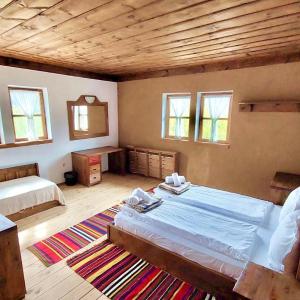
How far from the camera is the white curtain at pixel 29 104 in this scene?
372 cm

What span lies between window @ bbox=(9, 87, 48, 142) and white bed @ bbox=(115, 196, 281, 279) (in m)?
2.70

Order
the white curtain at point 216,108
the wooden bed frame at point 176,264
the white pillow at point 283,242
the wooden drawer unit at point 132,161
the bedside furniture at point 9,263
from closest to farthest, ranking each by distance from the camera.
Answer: the white pillow at point 283,242
the bedside furniture at point 9,263
the wooden bed frame at point 176,264
the white curtain at point 216,108
the wooden drawer unit at point 132,161

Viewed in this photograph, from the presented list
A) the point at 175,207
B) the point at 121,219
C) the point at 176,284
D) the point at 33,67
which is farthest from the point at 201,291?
the point at 33,67

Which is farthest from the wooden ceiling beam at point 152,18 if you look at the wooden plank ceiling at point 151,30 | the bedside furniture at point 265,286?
the bedside furniture at point 265,286

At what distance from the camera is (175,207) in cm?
245

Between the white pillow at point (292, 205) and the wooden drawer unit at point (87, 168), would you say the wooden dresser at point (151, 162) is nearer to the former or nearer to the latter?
the wooden drawer unit at point (87, 168)

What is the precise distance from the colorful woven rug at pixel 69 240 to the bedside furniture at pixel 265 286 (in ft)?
6.33

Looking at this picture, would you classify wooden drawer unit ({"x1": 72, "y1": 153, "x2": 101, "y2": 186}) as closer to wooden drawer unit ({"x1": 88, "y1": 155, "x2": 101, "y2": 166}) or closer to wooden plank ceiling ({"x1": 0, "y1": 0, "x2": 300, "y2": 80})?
wooden drawer unit ({"x1": 88, "y1": 155, "x2": 101, "y2": 166})

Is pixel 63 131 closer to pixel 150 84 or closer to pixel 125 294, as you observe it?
pixel 150 84

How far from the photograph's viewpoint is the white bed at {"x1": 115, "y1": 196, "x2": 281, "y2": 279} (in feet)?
5.57

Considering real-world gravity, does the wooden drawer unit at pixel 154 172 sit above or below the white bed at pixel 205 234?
below

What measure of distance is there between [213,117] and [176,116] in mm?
854

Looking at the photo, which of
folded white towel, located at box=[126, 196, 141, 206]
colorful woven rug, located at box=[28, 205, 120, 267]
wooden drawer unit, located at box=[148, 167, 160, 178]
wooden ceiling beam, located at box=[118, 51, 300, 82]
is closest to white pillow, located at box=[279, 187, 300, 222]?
folded white towel, located at box=[126, 196, 141, 206]

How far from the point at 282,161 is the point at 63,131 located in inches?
165
